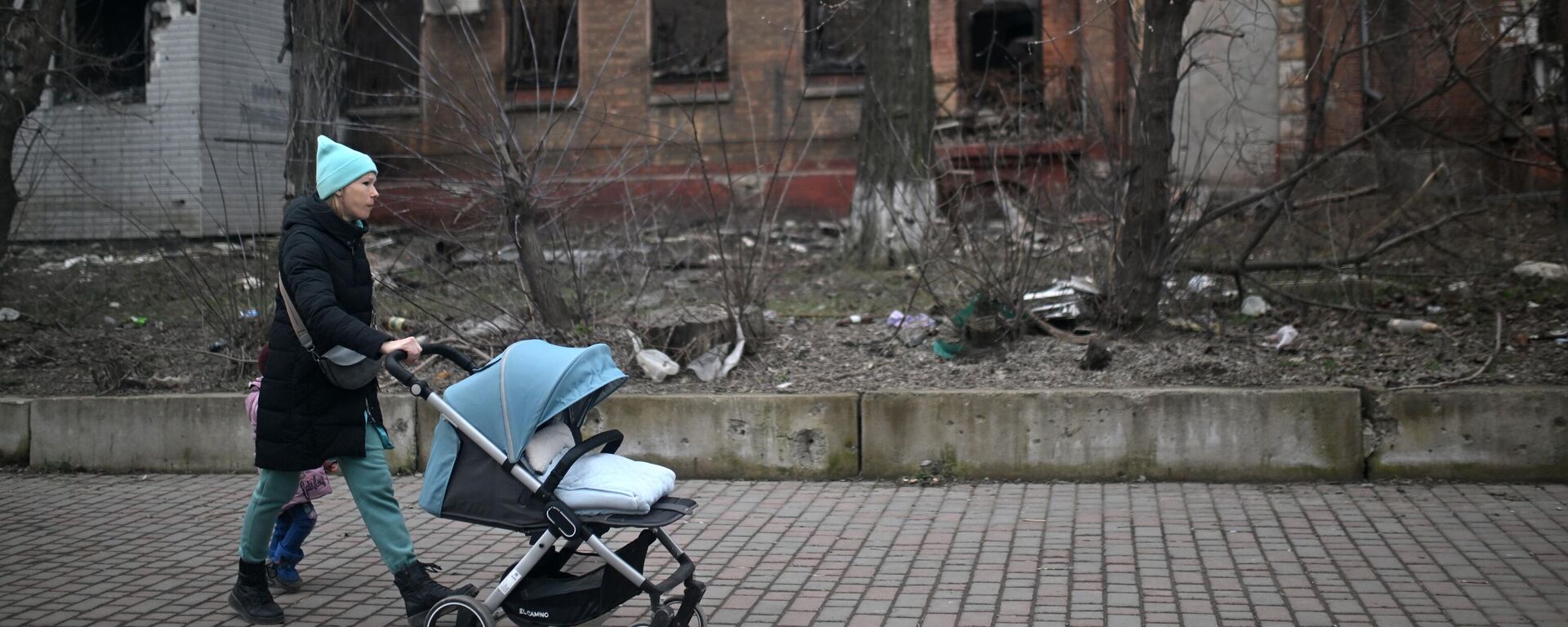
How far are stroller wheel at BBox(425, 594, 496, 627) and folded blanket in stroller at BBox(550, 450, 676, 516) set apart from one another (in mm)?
504

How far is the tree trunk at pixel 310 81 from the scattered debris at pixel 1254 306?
22.5 ft

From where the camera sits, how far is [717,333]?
8.78 m

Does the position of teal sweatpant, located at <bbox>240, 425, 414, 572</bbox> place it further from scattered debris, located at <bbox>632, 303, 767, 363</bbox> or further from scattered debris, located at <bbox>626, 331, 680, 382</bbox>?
scattered debris, located at <bbox>632, 303, 767, 363</bbox>

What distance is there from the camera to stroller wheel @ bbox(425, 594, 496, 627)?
4496 millimetres

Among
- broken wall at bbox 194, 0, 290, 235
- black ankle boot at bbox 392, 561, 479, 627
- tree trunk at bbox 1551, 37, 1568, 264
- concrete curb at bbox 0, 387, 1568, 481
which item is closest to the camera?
black ankle boot at bbox 392, 561, 479, 627

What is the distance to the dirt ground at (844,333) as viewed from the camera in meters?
8.00

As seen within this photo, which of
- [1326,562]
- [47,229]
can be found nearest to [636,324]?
[1326,562]

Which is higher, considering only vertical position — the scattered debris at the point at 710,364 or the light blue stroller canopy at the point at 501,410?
the light blue stroller canopy at the point at 501,410

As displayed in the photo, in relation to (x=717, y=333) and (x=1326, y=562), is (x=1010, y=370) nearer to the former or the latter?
(x=717, y=333)

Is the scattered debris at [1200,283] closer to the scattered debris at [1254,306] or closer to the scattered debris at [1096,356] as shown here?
the scattered debris at [1254,306]

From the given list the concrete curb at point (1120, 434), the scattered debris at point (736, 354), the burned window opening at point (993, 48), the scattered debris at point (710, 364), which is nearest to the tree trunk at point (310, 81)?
the scattered debris at point (710, 364)

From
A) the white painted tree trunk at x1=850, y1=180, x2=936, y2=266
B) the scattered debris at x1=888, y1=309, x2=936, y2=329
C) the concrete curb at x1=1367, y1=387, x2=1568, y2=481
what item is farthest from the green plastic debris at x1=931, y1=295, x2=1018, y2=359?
the white painted tree trunk at x1=850, y1=180, x2=936, y2=266

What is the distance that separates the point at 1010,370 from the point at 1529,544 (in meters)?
3.19

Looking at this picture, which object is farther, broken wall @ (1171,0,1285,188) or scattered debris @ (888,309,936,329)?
broken wall @ (1171,0,1285,188)
